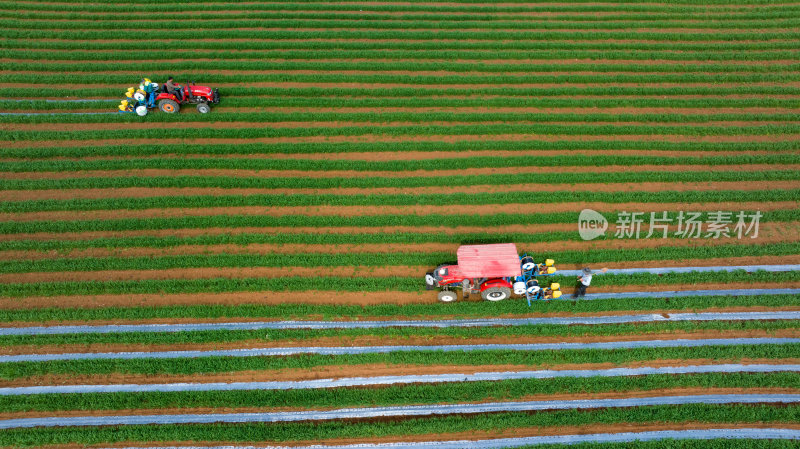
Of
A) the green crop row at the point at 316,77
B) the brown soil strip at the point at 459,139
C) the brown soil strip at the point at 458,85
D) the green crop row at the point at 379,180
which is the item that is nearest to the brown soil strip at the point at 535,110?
the brown soil strip at the point at 458,85

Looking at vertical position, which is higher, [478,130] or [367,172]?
[478,130]

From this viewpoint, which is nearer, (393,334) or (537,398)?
(537,398)

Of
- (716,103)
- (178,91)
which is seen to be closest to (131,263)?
(178,91)

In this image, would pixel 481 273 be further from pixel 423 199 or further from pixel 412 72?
pixel 412 72

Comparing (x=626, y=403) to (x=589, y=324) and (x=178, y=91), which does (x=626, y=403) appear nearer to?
(x=589, y=324)

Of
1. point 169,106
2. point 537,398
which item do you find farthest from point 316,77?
point 537,398

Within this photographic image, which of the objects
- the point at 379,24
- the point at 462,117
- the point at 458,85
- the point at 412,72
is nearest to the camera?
the point at 462,117
